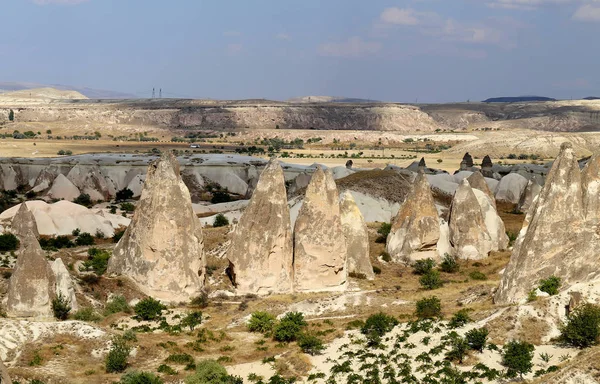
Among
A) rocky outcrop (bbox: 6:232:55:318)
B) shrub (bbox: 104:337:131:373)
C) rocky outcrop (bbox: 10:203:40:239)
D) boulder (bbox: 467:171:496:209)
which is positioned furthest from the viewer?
boulder (bbox: 467:171:496:209)

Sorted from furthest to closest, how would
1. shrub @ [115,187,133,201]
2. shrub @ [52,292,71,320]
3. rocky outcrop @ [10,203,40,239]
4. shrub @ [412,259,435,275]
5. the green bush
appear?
shrub @ [115,187,133,201], rocky outcrop @ [10,203,40,239], shrub @ [412,259,435,275], the green bush, shrub @ [52,292,71,320]

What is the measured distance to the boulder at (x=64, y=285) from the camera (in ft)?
92.4

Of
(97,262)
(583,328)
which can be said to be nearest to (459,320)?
(583,328)

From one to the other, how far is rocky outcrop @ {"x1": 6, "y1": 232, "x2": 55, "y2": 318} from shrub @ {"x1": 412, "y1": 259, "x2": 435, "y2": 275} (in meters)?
16.9

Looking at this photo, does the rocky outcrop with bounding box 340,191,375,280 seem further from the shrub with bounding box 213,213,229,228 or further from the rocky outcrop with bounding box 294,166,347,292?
the shrub with bounding box 213,213,229,228

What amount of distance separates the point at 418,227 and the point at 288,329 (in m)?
14.2

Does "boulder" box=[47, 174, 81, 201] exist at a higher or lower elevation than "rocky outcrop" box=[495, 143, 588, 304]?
lower

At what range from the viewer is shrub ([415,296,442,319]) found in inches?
1008

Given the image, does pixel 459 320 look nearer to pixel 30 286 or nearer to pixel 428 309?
pixel 428 309

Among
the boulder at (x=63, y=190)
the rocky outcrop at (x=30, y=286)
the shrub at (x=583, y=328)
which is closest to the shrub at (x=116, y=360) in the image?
the rocky outcrop at (x=30, y=286)

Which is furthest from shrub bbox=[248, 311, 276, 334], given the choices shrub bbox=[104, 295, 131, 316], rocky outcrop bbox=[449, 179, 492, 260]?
rocky outcrop bbox=[449, 179, 492, 260]

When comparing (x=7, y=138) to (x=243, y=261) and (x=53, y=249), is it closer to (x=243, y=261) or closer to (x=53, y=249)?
(x=53, y=249)

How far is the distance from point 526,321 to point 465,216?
18.2m

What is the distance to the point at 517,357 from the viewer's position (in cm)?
1986
